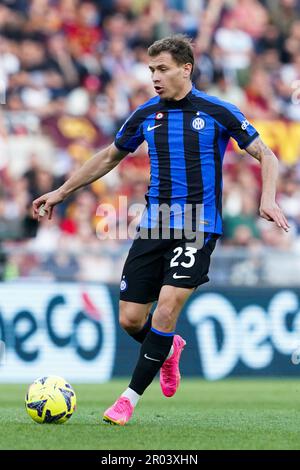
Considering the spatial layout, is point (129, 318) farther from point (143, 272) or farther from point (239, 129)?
point (239, 129)

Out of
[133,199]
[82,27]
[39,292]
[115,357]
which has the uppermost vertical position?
[82,27]

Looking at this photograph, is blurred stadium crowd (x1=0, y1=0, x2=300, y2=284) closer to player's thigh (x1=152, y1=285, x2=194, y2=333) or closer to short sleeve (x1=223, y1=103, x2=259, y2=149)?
short sleeve (x1=223, y1=103, x2=259, y2=149)

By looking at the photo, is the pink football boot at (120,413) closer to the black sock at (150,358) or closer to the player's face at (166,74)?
the black sock at (150,358)

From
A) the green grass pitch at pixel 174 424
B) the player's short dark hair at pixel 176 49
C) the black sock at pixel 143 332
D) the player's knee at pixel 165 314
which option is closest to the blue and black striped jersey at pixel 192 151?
the player's short dark hair at pixel 176 49

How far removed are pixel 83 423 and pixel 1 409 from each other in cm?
156

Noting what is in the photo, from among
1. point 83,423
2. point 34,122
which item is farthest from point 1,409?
point 34,122

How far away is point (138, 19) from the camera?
18141 mm

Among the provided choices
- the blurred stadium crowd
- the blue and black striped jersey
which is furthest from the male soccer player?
the blurred stadium crowd

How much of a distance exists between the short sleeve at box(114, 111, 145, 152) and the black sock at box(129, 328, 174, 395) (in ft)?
4.70

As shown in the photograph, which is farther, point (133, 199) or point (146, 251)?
point (133, 199)

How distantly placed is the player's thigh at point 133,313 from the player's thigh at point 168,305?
344mm

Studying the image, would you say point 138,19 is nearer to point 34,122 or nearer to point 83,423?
point 34,122

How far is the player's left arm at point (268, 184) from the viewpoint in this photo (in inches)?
272
